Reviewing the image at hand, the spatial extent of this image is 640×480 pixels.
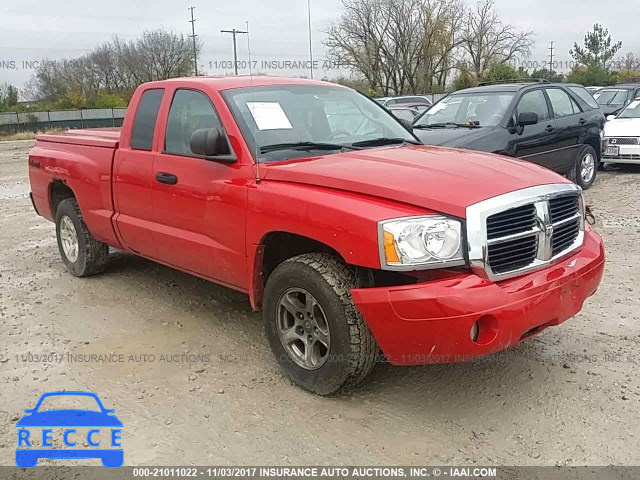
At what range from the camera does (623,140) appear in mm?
11531

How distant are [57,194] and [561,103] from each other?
7.53 metres

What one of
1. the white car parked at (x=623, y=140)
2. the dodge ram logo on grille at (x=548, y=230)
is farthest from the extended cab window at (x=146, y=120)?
the white car parked at (x=623, y=140)

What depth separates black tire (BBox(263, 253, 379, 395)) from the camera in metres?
3.34

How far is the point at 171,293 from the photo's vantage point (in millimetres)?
5664

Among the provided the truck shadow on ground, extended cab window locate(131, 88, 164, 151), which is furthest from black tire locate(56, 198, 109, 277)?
the truck shadow on ground

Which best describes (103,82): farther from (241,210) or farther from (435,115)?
(241,210)

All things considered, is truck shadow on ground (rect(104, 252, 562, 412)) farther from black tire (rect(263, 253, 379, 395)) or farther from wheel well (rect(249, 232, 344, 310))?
wheel well (rect(249, 232, 344, 310))

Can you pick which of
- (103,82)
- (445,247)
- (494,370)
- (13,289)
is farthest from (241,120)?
(103,82)

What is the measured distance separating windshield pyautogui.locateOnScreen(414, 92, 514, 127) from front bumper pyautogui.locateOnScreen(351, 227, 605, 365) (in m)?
5.65

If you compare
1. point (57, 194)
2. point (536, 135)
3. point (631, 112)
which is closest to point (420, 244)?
point (57, 194)

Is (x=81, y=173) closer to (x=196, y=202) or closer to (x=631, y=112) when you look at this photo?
(x=196, y=202)

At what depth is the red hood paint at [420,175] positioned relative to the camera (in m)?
3.19

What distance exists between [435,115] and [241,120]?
5769mm

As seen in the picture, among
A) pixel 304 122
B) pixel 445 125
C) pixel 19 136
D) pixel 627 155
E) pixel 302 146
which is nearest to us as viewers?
pixel 302 146
